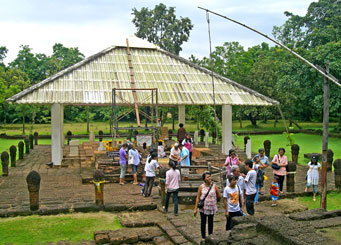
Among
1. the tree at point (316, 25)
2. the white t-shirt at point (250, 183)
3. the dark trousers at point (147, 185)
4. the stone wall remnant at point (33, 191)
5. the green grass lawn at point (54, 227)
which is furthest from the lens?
the tree at point (316, 25)

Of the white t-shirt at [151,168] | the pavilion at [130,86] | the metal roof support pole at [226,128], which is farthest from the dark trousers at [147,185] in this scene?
the metal roof support pole at [226,128]

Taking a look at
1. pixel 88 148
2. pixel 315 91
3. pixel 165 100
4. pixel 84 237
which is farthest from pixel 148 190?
pixel 315 91

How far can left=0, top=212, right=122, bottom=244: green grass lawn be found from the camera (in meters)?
8.40

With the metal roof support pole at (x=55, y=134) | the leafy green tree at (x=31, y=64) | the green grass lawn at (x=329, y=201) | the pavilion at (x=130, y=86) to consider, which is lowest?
the green grass lawn at (x=329, y=201)

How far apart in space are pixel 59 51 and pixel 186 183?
1922 inches

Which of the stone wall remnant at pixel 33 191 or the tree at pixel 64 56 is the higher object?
the tree at pixel 64 56

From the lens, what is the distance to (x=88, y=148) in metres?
18.5

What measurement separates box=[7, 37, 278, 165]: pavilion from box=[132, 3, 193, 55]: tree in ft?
79.4

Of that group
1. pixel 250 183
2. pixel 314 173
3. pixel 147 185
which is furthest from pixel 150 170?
pixel 314 173

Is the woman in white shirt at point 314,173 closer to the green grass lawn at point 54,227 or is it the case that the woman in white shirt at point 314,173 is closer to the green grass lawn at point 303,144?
the green grass lawn at point 54,227

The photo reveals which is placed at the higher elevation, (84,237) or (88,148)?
(88,148)

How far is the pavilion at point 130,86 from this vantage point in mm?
16516

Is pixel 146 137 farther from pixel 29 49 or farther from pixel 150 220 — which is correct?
pixel 29 49

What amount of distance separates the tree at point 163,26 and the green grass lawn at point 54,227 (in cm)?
3647
